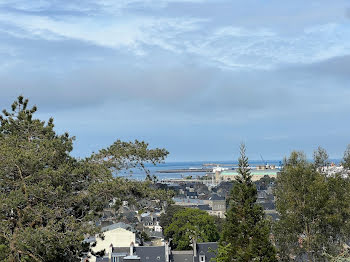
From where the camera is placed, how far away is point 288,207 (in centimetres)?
3231

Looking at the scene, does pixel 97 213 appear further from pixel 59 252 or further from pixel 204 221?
pixel 204 221

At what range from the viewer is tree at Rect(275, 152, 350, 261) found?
3153 centimetres

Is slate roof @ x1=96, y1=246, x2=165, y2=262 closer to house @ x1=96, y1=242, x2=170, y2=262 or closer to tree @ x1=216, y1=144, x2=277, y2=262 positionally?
house @ x1=96, y1=242, x2=170, y2=262

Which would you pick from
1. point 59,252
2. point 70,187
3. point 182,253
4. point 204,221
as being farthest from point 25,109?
point 204,221

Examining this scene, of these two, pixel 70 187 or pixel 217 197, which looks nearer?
pixel 70 187

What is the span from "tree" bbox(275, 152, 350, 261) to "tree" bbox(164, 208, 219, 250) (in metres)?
23.0

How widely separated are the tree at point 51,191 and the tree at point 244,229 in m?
4.72

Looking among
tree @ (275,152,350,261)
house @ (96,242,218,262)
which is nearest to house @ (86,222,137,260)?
house @ (96,242,218,262)

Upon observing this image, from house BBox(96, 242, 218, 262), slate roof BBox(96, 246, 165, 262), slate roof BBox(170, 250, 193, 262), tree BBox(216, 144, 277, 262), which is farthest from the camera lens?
slate roof BBox(170, 250, 193, 262)

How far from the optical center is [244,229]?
2400cm

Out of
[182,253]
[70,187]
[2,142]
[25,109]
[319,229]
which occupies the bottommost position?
[182,253]

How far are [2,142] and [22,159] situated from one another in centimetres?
230

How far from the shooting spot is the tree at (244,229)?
23281 mm

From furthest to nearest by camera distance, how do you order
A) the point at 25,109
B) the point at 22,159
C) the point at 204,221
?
the point at 204,221, the point at 25,109, the point at 22,159
